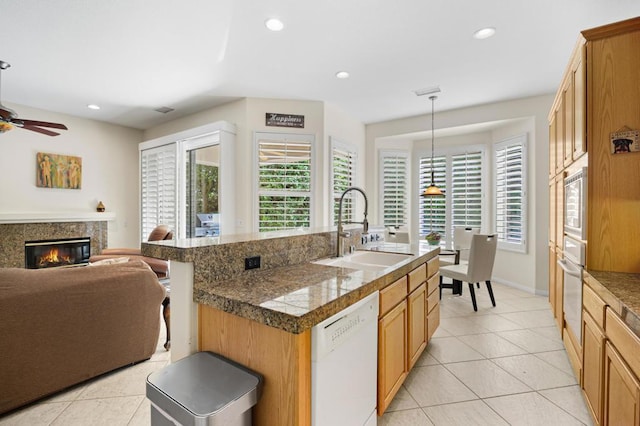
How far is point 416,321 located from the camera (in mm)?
2184

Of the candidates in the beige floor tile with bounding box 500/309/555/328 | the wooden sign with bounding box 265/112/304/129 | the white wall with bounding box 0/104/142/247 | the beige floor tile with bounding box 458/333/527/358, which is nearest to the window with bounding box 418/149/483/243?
the beige floor tile with bounding box 500/309/555/328

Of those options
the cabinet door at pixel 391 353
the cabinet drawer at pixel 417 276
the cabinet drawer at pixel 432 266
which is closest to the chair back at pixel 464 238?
the cabinet drawer at pixel 432 266

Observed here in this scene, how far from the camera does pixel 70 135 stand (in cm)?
524

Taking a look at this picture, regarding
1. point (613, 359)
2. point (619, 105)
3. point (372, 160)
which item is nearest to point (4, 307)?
point (613, 359)

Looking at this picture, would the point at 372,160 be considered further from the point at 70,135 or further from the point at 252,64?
the point at 70,135

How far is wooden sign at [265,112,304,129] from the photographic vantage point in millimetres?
4504

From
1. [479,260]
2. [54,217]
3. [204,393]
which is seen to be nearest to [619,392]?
[204,393]

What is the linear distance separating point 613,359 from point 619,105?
143cm

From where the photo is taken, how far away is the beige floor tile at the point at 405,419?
1786 mm

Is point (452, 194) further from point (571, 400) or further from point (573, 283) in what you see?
point (571, 400)

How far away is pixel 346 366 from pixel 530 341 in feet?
8.28

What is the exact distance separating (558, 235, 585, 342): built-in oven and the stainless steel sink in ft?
3.52

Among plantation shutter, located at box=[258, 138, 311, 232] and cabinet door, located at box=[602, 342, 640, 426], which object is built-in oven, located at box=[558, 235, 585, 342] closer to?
cabinet door, located at box=[602, 342, 640, 426]

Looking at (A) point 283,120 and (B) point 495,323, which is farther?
(A) point 283,120
